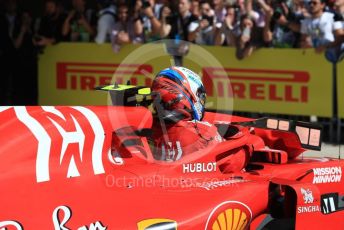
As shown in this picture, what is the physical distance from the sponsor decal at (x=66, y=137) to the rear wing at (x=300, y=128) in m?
1.41

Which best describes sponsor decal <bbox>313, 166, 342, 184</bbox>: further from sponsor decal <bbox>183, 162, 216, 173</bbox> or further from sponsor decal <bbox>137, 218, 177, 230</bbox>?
sponsor decal <bbox>137, 218, 177, 230</bbox>

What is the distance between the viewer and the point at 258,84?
9.61 m

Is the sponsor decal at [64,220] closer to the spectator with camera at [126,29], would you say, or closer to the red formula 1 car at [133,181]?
the red formula 1 car at [133,181]

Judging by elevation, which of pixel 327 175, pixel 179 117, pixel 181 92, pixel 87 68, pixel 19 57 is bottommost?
pixel 327 175

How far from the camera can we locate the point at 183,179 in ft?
15.2

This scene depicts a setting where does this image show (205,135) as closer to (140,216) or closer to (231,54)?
(140,216)

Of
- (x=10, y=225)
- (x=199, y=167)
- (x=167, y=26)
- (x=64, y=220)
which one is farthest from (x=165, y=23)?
(x=10, y=225)

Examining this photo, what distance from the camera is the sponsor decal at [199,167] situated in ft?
15.4

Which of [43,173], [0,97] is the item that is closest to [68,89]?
[0,97]

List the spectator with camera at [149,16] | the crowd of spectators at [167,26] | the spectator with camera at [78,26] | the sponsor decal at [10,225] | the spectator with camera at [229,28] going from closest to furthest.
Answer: the sponsor decal at [10,225], the crowd of spectators at [167,26], the spectator with camera at [229,28], the spectator with camera at [149,16], the spectator with camera at [78,26]

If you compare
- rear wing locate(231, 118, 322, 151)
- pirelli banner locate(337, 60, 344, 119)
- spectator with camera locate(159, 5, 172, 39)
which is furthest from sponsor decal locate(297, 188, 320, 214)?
spectator with camera locate(159, 5, 172, 39)

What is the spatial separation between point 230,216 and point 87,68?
6611 millimetres

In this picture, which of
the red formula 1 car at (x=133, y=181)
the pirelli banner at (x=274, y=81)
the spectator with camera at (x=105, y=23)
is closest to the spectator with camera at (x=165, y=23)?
the pirelli banner at (x=274, y=81)

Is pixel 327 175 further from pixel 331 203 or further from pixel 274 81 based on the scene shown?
pixel 274 81
